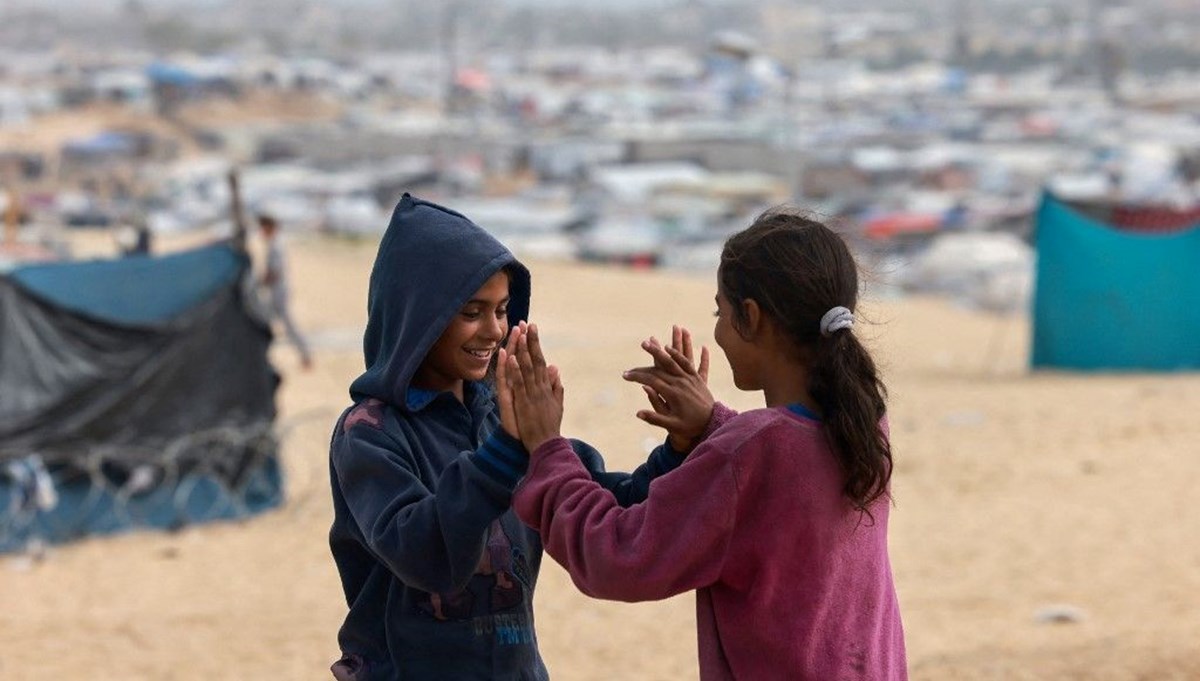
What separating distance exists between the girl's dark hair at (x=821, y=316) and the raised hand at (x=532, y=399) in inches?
11.2

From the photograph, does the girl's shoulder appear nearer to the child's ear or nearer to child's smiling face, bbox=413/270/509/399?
the child's ear

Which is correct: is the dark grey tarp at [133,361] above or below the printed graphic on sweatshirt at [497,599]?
below

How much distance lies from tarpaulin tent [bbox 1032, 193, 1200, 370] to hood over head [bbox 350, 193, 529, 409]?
12.1 metres

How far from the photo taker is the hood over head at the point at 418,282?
249 cm

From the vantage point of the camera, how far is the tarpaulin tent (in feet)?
45.6

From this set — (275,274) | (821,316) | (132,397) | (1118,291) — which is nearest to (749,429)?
(821,316)

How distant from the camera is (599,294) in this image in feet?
85.4

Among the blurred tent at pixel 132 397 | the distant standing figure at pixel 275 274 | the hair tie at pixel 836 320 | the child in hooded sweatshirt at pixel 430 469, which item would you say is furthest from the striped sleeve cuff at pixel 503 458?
the distant standing figure at pixel 275 274

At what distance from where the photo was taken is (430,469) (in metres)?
2.54

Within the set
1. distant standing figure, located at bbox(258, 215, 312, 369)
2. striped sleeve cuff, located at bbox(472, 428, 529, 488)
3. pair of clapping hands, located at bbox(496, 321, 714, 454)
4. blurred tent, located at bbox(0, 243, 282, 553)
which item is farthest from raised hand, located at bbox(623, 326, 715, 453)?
distant standing figure, located at bbox(258, 215, 312, 369)

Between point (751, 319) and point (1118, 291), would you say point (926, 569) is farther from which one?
point (1118, 291)

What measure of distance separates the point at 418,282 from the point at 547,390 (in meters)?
0.29

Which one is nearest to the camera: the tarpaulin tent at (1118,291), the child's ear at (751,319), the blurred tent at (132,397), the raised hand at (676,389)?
the child's ear at (751,319)

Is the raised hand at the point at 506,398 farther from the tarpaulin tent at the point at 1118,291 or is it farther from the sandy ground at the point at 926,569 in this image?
the tarpaulin tent at the point at 1118,291
